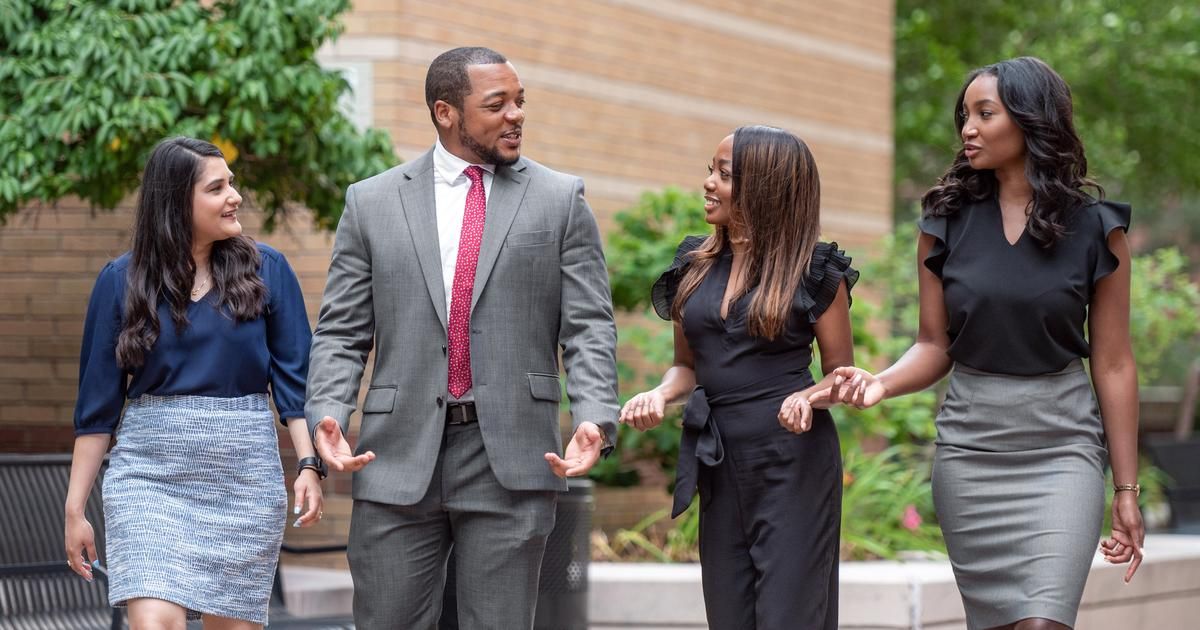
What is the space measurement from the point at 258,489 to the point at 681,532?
172 inches

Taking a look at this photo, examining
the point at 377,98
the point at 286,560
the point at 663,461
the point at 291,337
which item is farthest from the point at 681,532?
the point at 291,337

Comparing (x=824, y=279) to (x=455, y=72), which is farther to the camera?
(x=824, y=279)

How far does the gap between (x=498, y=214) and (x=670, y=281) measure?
2.52 feet

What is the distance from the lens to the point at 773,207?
500 centimetres

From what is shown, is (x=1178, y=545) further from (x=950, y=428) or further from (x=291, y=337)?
(x=291, y=337)

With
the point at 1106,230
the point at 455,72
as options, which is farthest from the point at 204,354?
the point at 1106,230

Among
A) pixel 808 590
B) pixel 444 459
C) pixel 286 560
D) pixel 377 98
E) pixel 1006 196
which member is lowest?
pixel 286 560

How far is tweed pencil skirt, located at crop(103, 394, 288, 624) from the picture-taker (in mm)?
4957

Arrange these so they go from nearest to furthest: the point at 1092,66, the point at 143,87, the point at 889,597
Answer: the point at 143,87 → the point at 889,597 → the point at 1092,66

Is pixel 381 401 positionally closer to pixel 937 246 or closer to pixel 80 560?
pixel 80 560

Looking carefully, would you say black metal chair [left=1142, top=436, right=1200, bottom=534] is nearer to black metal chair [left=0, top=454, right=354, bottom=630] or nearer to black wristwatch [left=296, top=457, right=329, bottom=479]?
black metal chair [left=0, top=454, right=354, bottom=630]

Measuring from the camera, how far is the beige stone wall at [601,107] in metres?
9.75

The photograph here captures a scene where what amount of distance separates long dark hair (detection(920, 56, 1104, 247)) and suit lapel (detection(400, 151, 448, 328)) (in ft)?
5.35

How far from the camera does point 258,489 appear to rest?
513cm
